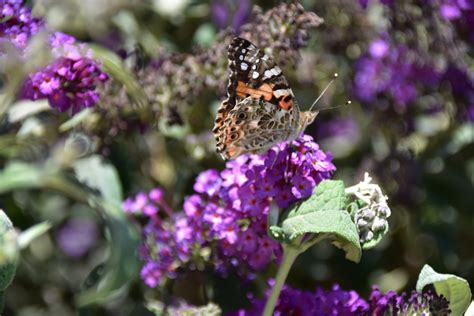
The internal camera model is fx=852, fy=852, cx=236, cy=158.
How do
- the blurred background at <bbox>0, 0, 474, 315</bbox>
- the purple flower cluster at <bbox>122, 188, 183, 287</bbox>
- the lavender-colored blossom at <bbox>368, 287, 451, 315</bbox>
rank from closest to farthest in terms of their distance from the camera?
the lavender-colored blossom at <bbox>368, 287, 451, 315</bbox> < the purple flower cluster at <bbox>122, 188, 183, 287</bbox> < the blurred background at <bbox>0, 0, 474, 315</bbox>

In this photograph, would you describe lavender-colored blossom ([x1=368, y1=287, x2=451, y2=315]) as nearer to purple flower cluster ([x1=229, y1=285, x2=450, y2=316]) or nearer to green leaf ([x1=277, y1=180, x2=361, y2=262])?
purple flower cluster ([x1=229, y1=285, x2=450, y2=316])

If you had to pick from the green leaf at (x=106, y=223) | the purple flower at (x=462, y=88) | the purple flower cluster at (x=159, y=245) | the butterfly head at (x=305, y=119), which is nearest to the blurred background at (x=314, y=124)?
the purple flower at (x=462, y=88)

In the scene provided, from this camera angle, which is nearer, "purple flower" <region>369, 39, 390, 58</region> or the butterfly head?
the butterfly head

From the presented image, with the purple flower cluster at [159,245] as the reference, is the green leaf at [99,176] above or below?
above

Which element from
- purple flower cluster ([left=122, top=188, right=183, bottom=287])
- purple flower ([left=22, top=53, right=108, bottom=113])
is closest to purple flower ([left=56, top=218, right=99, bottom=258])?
purple flower cluster ([left=122, top=188, right=183, bottom=287])

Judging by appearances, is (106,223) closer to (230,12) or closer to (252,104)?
(252,104)

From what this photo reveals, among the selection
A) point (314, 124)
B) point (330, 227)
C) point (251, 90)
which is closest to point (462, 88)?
point (314, 124)

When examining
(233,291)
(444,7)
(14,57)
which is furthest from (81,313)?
(444,7)

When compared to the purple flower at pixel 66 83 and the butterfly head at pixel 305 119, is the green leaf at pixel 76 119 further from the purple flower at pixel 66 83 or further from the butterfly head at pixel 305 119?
the butterfly head at pixel 305 119
